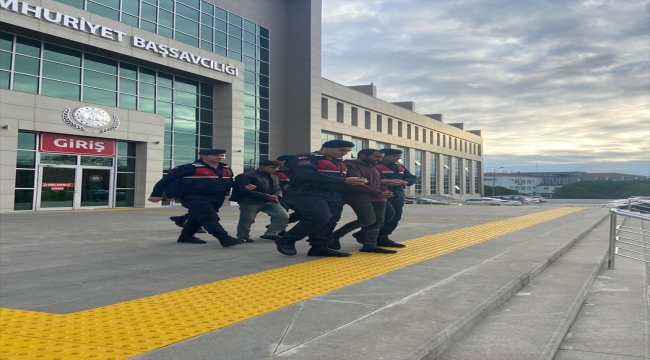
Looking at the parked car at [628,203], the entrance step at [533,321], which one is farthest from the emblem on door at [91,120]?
the entrance step at [533,321]

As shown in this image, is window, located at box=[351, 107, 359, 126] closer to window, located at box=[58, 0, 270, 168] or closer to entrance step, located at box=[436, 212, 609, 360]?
window, located at box=[58, 0, 270, 168]

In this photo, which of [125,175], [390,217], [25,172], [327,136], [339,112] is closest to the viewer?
[390,217]

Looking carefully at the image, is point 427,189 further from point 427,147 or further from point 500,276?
point 500,276

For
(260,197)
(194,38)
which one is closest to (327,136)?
(194,38)

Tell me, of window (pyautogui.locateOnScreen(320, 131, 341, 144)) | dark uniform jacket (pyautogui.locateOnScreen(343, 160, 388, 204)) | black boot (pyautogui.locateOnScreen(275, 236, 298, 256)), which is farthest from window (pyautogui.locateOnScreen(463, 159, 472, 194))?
black boot (pyautogui.locateOnScreen(275, 236, 298, 256))

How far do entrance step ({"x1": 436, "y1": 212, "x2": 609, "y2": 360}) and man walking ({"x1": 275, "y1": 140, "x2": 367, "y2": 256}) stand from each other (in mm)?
2741

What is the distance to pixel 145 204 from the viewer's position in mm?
25953

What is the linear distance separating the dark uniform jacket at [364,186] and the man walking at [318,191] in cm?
18

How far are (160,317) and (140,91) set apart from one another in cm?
2499

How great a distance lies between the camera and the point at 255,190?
8570mm

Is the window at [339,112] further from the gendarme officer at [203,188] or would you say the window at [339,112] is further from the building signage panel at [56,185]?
the gendarme officer at [203,188]

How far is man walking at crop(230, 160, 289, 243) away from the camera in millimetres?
8539

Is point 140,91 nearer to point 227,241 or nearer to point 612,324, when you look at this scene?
point 227,241

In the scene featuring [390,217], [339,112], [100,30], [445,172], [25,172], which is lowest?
[390,217]
